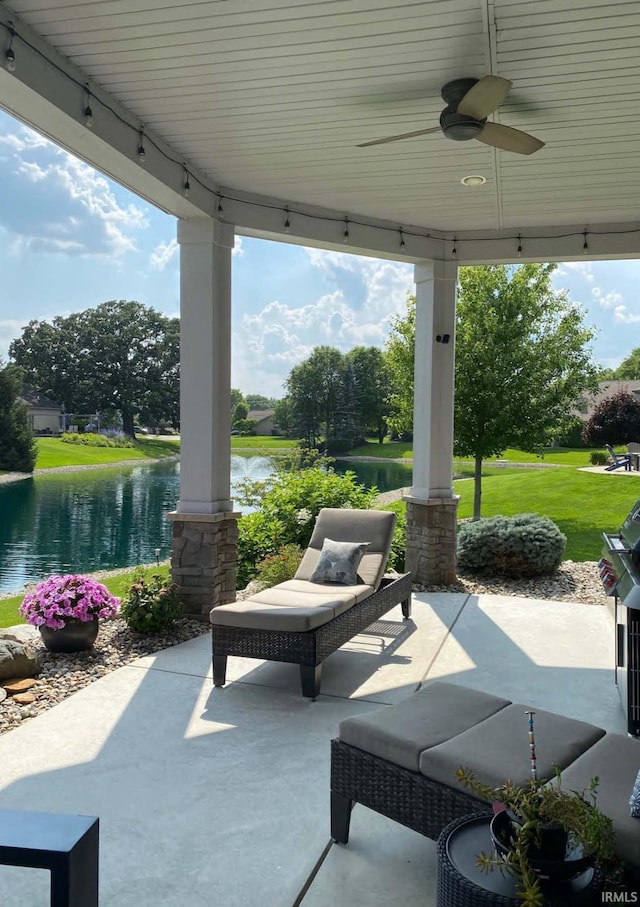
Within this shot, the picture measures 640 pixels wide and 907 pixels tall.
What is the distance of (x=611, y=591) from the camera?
13.9ft

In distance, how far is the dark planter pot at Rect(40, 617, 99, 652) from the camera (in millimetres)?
4715

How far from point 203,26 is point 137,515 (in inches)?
605

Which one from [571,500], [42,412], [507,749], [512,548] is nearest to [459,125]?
[507,749]

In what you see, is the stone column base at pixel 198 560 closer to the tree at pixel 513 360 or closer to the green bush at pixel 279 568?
the green bush at pixel 279 568

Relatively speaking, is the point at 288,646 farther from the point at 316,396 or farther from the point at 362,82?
the point at 316,396

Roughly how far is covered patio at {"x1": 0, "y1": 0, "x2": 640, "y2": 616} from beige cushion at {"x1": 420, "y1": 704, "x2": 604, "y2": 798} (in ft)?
9.67

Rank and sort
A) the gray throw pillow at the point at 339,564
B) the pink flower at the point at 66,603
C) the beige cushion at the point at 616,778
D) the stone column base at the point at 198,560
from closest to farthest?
the beige cushion at the point at 616,778 < the pink flower at the point at 66,603 < the gray throw pillow at the point at 339,564 < the stone column base at the point at 198,560

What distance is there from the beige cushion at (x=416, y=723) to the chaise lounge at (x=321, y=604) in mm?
1294

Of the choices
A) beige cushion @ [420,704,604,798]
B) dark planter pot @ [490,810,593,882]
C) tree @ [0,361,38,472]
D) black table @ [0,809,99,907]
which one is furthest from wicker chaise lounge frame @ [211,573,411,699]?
tree @ [0,361,38,472]

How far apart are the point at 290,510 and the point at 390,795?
590 centimetres

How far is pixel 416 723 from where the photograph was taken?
2.65m

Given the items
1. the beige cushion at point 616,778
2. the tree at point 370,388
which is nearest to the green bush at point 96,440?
the tree at point 370,388

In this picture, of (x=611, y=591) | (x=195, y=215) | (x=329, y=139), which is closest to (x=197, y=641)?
(x=611, y=591)

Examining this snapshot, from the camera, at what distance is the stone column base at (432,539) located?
7.14 m
